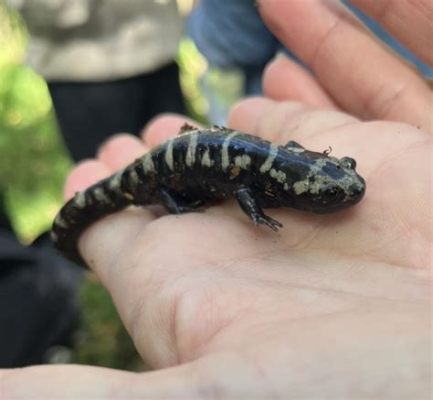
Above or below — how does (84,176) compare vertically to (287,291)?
below

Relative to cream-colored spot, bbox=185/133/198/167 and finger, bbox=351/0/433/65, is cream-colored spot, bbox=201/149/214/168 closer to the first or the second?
cream-colored spot, bbox=185/133/198/167

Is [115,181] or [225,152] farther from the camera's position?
[115,181]

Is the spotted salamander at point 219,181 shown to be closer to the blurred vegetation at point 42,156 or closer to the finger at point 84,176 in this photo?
the finger at point 84,176

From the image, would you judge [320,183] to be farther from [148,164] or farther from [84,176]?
[84,176]

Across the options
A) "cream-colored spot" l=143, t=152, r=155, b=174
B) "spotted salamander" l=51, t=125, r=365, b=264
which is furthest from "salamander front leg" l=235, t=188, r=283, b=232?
"cream-colored spot" l=143, t=152, r=155, b=174

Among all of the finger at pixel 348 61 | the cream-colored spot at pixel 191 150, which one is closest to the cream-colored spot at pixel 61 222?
the cream-colored spot at pixel 191 150

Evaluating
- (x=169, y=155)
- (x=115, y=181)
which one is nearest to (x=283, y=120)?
(x=169, y=155)
